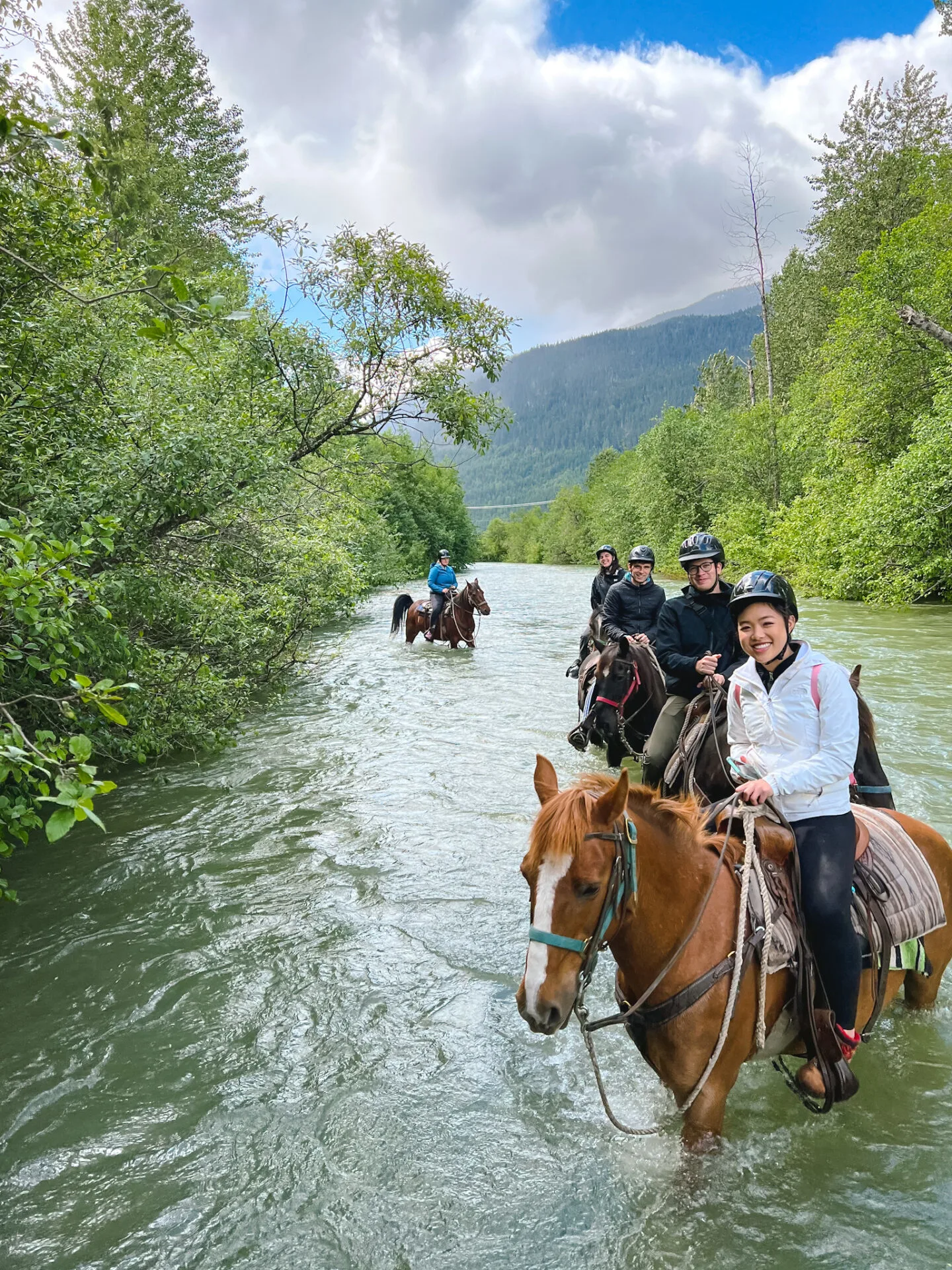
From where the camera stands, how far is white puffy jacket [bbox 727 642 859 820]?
2.74 m

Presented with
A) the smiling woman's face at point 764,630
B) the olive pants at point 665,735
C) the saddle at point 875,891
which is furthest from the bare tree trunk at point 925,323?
the smiling woman's face at point 764,630

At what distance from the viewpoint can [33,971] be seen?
15.1ft

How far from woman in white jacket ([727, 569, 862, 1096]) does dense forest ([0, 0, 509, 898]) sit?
250 centimetres

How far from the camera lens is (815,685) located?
9.27 ft

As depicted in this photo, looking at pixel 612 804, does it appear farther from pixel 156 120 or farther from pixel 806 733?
pixel 156 120

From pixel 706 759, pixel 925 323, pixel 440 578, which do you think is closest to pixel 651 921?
pixel 706 759

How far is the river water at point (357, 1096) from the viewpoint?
2.80 meters

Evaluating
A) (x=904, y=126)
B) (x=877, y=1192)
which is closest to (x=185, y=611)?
(x=877, y=1192)

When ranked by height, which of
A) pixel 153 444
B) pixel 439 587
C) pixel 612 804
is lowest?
pixel 612 804

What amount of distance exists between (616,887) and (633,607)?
250 inches

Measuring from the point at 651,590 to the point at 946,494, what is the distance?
13800mm

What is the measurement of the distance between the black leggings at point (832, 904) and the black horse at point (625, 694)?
4.36 m

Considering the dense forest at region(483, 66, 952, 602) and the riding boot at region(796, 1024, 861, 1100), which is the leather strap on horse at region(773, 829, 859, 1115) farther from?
the dense forest at region(483, 66, 952, 602)

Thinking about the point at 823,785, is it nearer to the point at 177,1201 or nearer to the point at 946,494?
the point at 177,1201
